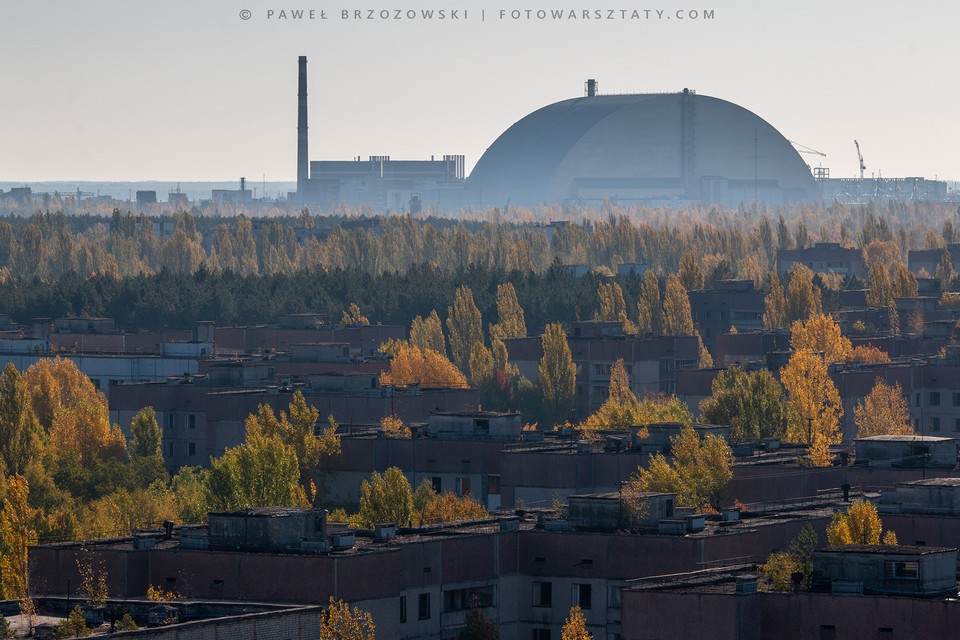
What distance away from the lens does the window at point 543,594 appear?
136ft

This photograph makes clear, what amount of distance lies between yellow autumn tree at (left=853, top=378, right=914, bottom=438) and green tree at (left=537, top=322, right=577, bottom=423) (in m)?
11.0

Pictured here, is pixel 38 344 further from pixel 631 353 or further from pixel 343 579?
pixel 343 579

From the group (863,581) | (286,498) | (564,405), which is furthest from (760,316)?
(863,581)

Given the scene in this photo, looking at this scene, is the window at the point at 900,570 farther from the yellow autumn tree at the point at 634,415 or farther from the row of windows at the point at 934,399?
the row of windows at the point at 934,399

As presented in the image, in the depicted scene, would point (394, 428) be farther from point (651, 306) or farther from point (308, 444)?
point (651, 306)

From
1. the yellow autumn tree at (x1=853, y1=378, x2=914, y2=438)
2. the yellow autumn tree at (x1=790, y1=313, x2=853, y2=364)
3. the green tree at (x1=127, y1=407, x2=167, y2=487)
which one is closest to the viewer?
the green tree at (x1=127, y1=407, x2=167, y2=487)

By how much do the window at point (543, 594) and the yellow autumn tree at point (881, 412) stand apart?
1133 inches

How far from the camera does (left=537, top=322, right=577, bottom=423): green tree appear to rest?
80.8 metres

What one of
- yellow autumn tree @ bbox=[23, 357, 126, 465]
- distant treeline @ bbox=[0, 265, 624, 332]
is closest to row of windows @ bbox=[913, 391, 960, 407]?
yellow autumn tree @ bbox=[23, 357, 126, 465]

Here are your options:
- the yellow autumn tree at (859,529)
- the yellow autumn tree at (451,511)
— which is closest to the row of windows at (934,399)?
the yellow autumn tree at (451,511)

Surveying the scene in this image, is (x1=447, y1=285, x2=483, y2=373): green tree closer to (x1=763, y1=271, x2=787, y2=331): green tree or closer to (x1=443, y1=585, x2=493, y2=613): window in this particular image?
(x1=763, y1=271, x2=787, y2=331): green tree

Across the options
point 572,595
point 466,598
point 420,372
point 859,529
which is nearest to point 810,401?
point 420,372

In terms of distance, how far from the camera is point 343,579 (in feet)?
122

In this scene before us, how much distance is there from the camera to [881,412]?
71.9 meters
